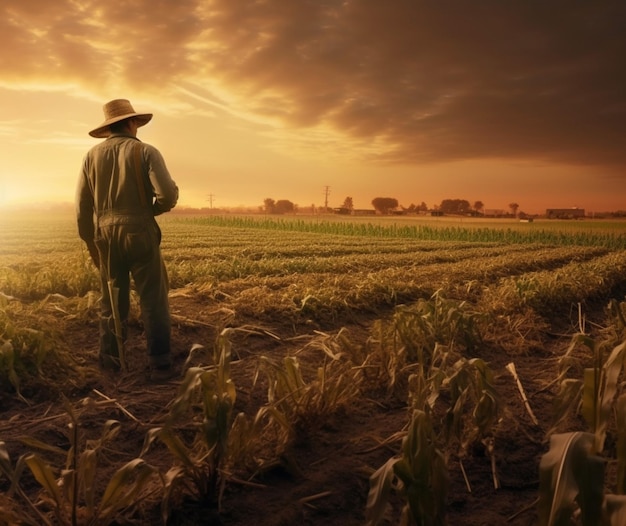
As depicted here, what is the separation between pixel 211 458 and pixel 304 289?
14.3 ft

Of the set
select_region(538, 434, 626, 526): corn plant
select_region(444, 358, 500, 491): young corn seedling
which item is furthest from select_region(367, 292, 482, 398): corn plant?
select_region(538, 434, 626, 526): corn plant

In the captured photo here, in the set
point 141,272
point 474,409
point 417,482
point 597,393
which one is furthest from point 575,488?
point 141,272

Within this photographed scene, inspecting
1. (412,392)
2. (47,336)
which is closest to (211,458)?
(412,392)

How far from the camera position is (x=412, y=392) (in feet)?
10.5

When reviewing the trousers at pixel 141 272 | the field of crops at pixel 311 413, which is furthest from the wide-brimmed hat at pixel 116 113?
the field of crops at pixel 311 413

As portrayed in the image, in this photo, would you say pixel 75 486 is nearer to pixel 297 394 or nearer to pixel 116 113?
pixel 297 394

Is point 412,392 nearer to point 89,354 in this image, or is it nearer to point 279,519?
point 279,519

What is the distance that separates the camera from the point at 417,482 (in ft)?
6.32

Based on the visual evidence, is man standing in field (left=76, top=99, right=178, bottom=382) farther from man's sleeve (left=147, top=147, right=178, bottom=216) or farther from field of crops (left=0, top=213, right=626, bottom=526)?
field of crops (left=0, top=213, right=626, bottom=526)

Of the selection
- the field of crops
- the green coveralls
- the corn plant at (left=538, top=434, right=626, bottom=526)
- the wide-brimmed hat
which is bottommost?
the field of crops

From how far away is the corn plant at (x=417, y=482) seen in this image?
1.88m

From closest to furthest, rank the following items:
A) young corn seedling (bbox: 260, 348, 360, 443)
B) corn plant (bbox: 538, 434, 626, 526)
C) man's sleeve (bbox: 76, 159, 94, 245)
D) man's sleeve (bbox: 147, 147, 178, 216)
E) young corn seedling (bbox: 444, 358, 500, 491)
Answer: corn plant (bbox: 538, 434, 626, 526)
young corn seedling (bbox: 444, 358, 500, 491)
young corn seedling (bbox: 260, 348, 360, 443)
man's sleeve (bbox: 147, 147, 178, 216)
man's sleeve (bbox: 76, 159, 94, 245)

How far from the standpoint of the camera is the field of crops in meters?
2.10

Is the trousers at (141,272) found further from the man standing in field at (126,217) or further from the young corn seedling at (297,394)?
the young corn seedling at (297,394)
